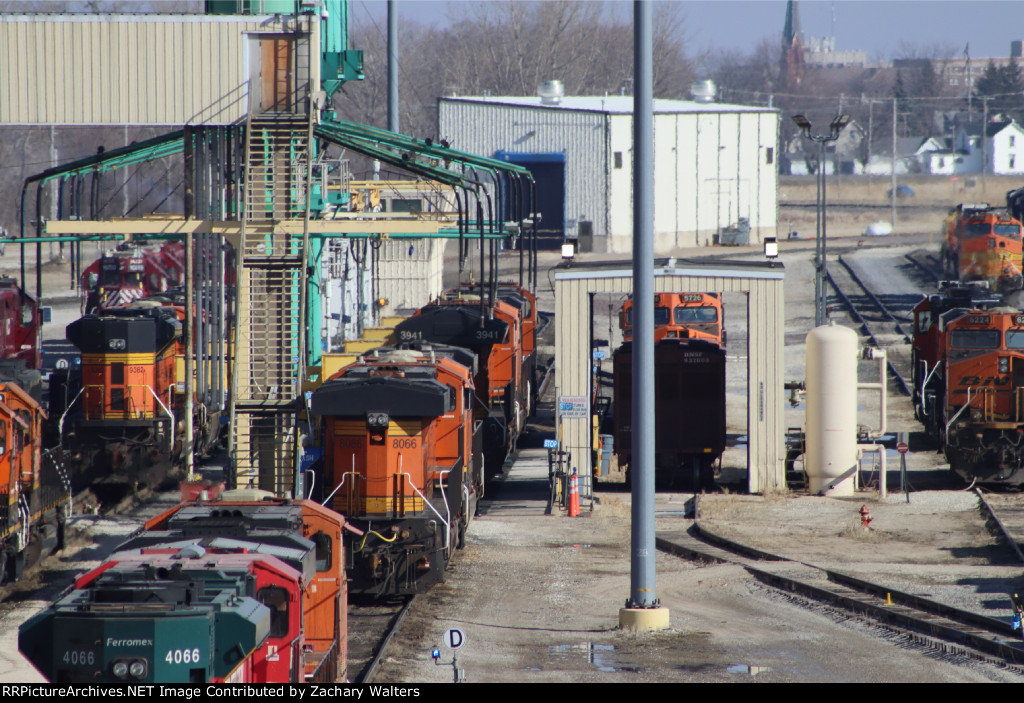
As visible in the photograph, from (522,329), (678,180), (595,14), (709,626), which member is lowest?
(709,626)

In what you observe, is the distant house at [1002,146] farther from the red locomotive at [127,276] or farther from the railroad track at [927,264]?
the red locomotive at [127,276]

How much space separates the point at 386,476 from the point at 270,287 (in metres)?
8.87

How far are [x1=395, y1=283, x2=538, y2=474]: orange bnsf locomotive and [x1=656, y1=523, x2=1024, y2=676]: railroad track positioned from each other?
5832mm

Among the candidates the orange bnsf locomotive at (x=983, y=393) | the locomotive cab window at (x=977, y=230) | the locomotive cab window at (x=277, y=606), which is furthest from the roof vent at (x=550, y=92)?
the locomotive cab window at (x=277, y=606)

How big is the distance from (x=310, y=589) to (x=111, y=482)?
16050 millimetres

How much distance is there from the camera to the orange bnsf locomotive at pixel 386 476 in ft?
61.9

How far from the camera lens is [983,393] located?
2872 cm

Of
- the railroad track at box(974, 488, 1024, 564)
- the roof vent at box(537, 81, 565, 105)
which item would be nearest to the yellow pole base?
the railroad track at box(974, 488, 1024, 564)

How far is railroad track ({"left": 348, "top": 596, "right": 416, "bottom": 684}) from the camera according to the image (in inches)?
619

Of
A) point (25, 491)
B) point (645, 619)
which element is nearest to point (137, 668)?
point (645, 619)

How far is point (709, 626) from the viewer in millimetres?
17812

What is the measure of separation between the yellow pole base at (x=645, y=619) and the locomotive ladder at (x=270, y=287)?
30.3ft
